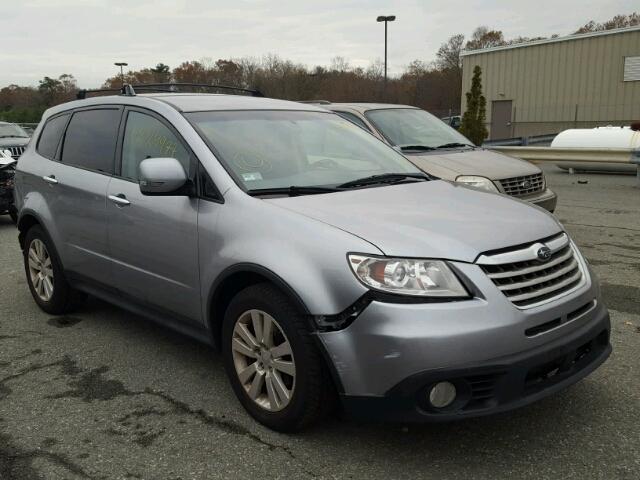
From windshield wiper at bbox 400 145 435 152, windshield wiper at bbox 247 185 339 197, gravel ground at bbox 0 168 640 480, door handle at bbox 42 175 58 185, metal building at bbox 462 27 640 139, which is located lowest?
gravel ground at bbox 0 168 640 480

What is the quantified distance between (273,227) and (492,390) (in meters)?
1.23

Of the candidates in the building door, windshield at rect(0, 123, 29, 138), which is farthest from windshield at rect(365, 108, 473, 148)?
the building door

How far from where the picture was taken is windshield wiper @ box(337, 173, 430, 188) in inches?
143

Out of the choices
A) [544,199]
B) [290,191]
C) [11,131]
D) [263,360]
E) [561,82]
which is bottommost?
[263,360]

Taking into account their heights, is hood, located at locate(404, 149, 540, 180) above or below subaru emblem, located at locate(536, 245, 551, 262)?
above

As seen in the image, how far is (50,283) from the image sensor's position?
5055mm

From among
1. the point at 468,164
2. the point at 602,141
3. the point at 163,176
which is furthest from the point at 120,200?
the point at 602,141

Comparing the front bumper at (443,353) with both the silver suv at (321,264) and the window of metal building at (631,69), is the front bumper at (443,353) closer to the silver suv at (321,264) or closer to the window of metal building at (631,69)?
the silver suv at (321,264)

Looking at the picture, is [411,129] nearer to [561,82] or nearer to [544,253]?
[544,253]

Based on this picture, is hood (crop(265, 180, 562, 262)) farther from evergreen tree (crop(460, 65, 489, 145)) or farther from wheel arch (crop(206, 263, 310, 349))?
evergreen tree (crop(460, 65, 489, 145))

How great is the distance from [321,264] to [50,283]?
315cm

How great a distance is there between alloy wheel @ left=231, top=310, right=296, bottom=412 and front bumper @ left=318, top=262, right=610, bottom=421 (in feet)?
1.08

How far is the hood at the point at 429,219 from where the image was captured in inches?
108

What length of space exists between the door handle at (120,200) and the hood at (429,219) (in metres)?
1.21
